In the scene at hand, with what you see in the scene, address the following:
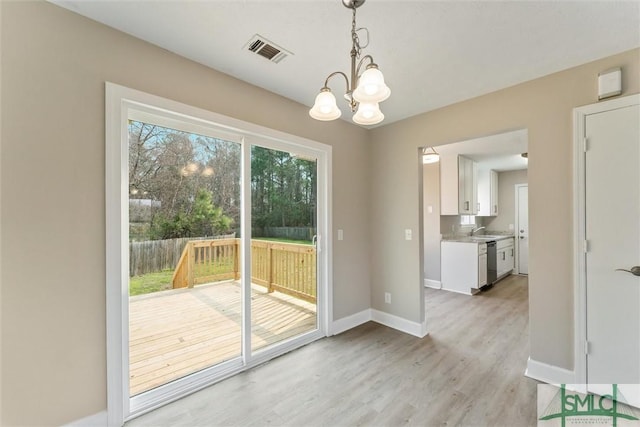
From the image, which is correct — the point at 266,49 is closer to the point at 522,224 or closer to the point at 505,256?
the point at 505,256

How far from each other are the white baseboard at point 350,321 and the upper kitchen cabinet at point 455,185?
2765 millimetres

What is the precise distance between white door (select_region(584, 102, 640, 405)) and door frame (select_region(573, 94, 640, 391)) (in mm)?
23

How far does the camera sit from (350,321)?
129 inches

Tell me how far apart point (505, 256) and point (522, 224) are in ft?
3.47

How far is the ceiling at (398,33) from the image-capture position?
1.53 meters

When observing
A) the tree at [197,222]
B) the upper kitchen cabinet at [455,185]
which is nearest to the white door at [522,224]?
the upper kitchen cabinet at [455,185]

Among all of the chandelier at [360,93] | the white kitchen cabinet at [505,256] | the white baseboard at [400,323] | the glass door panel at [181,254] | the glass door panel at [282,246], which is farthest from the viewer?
the white kitchen cabinet at [505,256]

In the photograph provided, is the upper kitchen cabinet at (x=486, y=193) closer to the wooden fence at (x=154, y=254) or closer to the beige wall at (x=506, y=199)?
the beige wall at (x=506, y=199)

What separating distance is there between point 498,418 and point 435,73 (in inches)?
103

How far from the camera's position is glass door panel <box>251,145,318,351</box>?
8.41 ft

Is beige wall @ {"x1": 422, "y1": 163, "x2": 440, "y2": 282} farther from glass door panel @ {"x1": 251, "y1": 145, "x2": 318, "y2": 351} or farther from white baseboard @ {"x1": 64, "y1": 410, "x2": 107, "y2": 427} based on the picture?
white baseboard @ {"x1": 64, "y1": 410, "x2": 107, "y2": 427}

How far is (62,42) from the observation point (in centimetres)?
155

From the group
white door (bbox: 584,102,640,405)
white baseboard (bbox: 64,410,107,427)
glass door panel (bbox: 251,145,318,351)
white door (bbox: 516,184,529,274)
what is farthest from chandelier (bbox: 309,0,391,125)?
white door (bbox: 516,184,529,274)

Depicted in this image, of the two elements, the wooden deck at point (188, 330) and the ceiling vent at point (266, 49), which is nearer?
the ceiling vent at point (266, 49)
